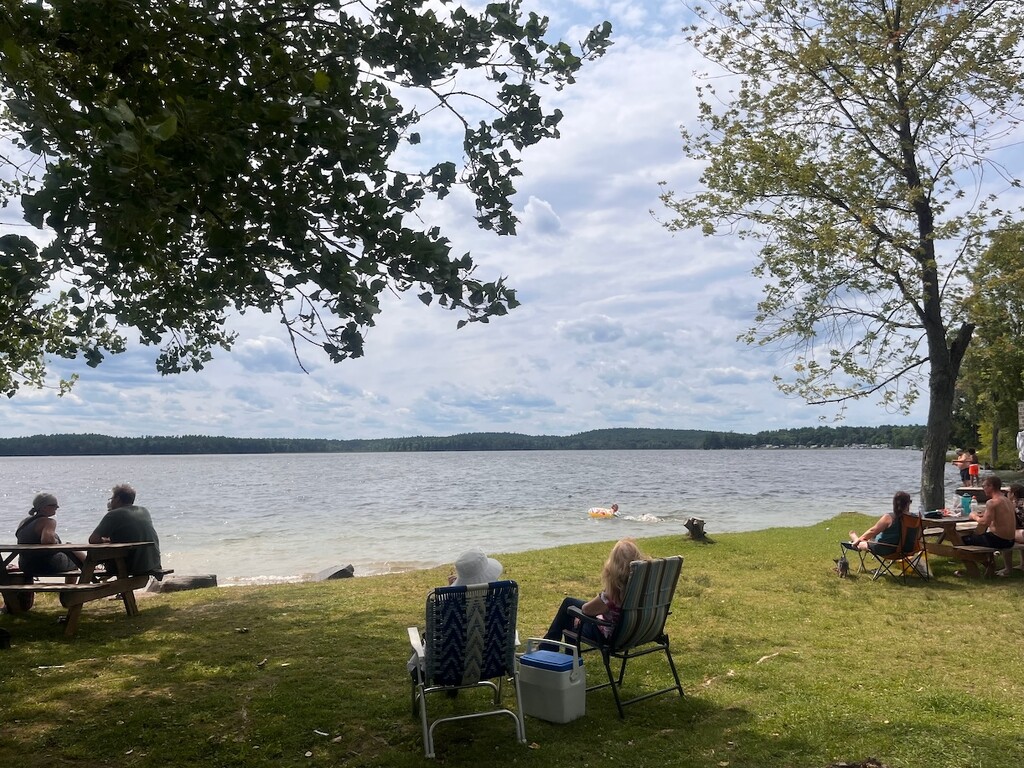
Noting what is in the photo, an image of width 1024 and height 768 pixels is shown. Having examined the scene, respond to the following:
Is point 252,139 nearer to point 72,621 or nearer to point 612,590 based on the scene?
point 612,590

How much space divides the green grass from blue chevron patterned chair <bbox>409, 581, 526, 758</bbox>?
1.10 ft

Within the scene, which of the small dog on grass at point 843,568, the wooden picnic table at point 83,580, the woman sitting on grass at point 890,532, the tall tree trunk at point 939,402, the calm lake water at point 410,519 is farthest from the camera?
the calm lake water at point 410,519

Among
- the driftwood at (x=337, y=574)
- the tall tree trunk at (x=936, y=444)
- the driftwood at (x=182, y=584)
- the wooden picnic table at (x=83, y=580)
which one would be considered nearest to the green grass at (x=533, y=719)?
the wooden picnic table at (x=83, y=580)

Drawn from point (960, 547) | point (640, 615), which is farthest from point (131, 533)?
point (960, 547)

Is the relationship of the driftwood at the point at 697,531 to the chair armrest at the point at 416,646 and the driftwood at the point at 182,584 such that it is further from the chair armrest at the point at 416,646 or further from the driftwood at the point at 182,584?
the chair armrest at the point at 416,646

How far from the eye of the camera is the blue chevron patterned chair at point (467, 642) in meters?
4.57

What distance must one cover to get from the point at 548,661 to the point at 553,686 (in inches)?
6.4

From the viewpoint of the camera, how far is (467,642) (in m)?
4.67

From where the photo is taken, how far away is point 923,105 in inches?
499

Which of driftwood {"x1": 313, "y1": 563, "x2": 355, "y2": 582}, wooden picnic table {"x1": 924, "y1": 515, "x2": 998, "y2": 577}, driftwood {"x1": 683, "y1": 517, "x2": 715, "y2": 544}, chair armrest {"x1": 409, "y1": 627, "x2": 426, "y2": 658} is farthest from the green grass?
driftwood {"x1": 683, "y1": 517, "x2": 715, "y2": 544}

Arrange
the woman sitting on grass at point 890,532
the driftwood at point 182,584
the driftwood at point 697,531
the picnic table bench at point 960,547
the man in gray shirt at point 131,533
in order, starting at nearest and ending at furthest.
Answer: the man in gray shirt at point 131,533 < the woman sitting on grass at point 890,532 < the picnic table bench at point 960,547 < the driftwood at point 182,584 < the driftwood at point 697,531

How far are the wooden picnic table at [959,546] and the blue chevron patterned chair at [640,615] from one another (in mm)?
6550

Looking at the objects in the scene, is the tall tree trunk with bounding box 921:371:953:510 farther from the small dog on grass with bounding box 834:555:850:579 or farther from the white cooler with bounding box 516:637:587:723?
the white cooler with bounding box 516:637:587:723

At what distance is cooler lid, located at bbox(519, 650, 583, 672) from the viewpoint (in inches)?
195
